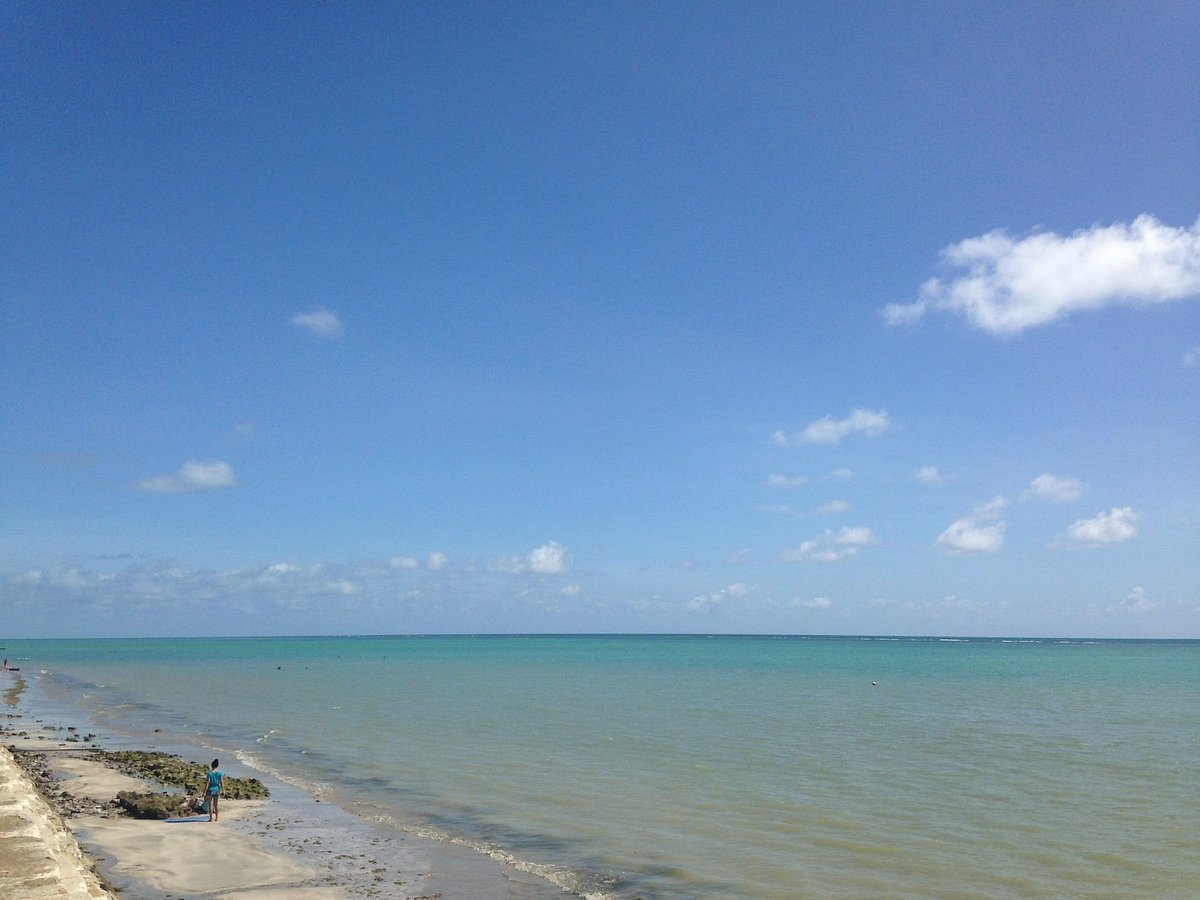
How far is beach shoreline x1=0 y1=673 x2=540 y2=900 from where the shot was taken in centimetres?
1638

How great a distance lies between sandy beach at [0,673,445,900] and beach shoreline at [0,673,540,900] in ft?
0.08

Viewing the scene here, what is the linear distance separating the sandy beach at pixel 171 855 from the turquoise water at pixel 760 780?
2877 millimetres

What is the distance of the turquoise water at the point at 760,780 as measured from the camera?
761 inches

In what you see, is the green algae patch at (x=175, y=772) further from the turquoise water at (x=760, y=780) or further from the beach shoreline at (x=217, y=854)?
the turquoise water at (x=760, y=780)

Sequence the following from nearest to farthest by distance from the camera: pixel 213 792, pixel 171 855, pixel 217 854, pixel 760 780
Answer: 1. pixel 171 855
2. pixel 217 854
3. pixel 213 792
4. pixel 760 780

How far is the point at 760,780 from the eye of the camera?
93.8 ft

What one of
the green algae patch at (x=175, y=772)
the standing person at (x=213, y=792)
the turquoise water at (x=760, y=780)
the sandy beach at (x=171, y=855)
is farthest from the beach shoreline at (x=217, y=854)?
the turquoise water at (x=760, y=780)

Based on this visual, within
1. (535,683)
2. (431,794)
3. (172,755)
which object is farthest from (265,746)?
(535,683)

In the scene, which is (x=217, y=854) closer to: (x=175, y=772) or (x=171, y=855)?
(x=171, y=855)

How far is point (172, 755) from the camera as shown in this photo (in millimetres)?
33625

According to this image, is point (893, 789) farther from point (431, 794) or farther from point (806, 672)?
point (806, 672)

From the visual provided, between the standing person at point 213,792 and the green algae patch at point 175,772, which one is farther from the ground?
the standing person at point 213,792

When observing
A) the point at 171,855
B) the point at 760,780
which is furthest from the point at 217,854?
the point at 760,780

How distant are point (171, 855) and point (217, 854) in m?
0.99
